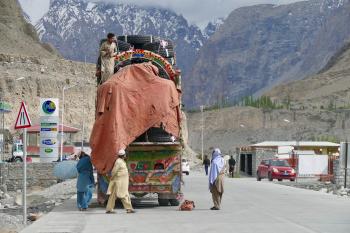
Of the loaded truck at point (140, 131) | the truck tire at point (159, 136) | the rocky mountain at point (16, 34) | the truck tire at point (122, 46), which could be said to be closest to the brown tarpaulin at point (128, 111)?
the loaded truck at point (140, 131)

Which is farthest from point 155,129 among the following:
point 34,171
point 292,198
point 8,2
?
point 8,2

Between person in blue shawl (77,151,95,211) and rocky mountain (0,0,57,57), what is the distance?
362 feet

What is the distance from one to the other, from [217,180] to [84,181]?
3.64m

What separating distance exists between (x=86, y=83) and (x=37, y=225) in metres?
103

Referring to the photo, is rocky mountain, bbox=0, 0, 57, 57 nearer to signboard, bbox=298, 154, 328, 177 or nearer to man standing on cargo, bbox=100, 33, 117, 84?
signboard, bbox=298, 154, 328, 177

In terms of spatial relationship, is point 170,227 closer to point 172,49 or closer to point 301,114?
point 172,49

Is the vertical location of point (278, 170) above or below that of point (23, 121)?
below

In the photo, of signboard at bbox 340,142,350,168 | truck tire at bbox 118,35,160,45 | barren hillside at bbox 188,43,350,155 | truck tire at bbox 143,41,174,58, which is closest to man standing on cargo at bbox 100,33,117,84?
truck tire at bbox 118,35,160,45

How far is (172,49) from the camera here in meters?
24.8

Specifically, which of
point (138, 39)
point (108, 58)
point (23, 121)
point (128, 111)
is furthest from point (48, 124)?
point (23, 121)

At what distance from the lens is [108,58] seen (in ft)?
78.0

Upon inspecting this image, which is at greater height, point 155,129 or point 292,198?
point 155,129

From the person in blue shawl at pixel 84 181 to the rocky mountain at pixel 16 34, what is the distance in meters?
110

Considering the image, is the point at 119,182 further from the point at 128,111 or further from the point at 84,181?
the point at 128,111
